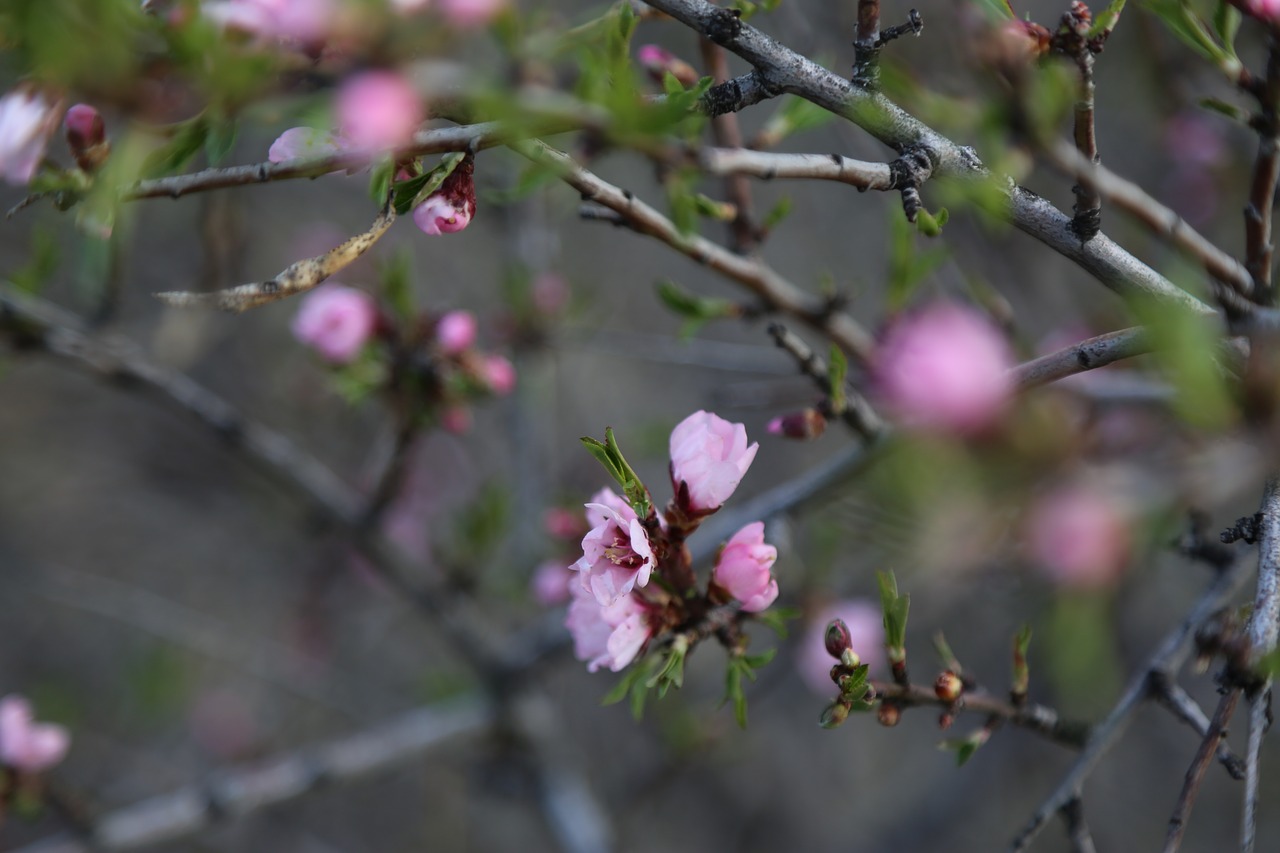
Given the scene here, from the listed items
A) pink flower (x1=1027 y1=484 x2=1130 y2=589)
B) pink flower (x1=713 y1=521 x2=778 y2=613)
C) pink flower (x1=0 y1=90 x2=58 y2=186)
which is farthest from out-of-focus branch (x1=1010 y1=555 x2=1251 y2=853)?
pink flower (x1=0 y1=90 x2=58 y2=186)

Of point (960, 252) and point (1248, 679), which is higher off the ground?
point (1248, 679)

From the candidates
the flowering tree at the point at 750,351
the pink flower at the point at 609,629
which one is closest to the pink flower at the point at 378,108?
the flowering tree at the point at 750,351

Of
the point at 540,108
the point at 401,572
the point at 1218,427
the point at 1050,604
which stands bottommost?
the point at 401,572

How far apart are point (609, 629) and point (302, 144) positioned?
2.45 feet

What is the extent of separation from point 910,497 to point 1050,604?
123cm

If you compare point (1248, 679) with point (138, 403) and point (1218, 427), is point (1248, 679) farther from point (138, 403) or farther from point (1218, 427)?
point (138, 403)

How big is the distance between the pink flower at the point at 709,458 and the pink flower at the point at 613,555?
0.33 ft

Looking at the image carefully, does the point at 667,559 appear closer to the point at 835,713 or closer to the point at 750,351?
the point at 835,713

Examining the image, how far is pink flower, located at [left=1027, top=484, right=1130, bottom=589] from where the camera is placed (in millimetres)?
1494

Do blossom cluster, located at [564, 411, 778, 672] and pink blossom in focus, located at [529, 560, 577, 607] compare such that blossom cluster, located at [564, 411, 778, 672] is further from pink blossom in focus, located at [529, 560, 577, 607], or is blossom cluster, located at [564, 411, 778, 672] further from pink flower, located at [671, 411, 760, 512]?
pink blossom in focus, located at [529, 560, 577, 607]

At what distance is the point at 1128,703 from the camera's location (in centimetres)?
128

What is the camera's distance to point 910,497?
120cm

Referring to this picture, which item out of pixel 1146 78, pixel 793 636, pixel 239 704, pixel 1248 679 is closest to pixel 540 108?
pixel 1248 679

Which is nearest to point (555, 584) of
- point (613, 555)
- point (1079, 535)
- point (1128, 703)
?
point (613, 555)
